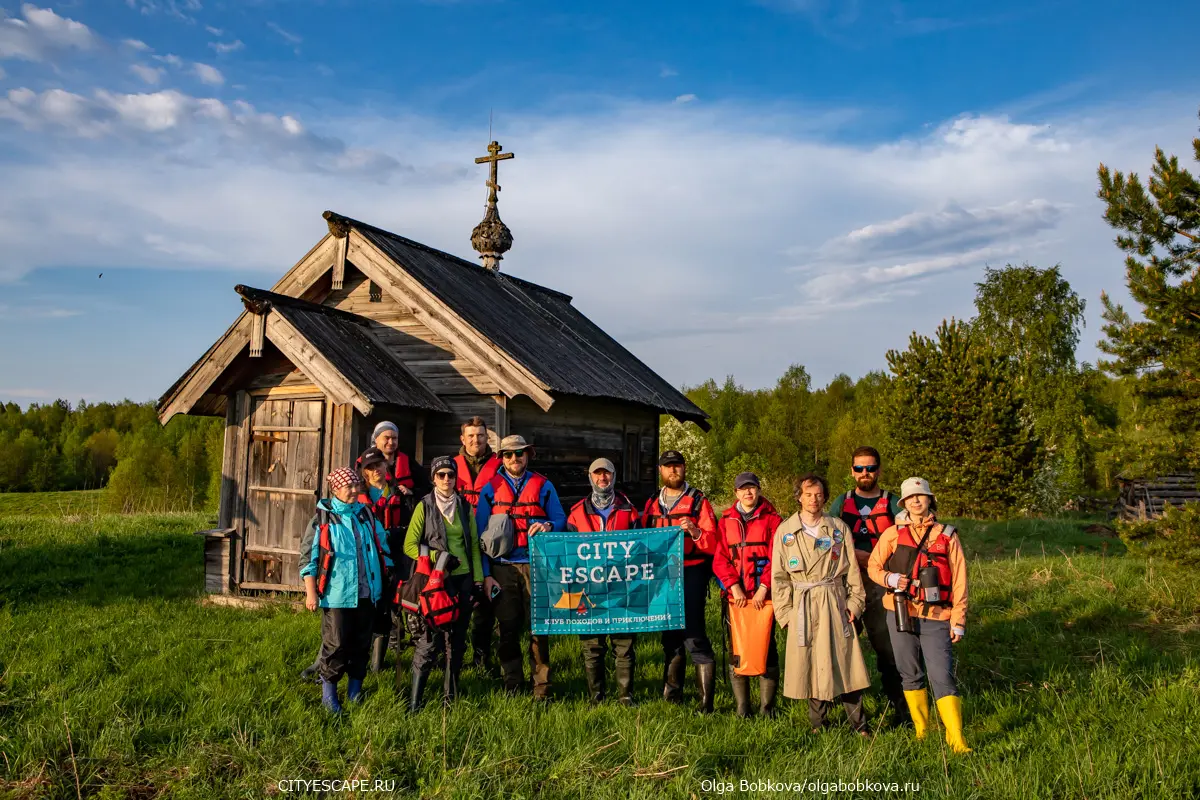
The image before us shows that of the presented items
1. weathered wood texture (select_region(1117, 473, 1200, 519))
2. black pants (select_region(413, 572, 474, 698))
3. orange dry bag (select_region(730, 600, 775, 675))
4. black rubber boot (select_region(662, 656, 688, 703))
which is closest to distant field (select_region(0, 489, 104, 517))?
black pants (select_region(413, 572, 474, 698))

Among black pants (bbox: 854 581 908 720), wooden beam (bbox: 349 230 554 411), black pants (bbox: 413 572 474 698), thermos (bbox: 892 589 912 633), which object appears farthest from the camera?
wooden beam (bbox: 349 230 554 411)

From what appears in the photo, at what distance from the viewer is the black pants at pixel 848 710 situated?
598 cm

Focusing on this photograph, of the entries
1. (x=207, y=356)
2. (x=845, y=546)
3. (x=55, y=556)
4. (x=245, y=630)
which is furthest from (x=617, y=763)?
(x=55, y=556)

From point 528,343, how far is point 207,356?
172 inches

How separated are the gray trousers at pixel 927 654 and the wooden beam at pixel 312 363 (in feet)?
20.0

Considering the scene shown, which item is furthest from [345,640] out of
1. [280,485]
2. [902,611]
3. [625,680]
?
[280,485]

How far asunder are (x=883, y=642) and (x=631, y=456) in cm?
792

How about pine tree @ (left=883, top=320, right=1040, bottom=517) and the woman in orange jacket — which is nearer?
the woman in orange jacket

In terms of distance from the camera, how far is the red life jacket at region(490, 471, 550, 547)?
7023 millimetres

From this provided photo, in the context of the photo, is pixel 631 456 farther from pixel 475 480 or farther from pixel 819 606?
pixel 819 606

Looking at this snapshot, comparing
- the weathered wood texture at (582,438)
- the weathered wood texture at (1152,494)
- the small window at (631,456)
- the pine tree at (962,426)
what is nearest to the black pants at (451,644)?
the weathered wood texture at (582,438)

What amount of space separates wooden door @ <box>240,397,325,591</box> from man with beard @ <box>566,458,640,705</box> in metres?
4.51

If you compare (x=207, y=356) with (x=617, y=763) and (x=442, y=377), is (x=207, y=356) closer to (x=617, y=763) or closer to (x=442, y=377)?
(x=442, y=377)

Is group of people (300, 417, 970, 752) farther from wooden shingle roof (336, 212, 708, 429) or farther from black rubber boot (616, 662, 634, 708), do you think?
wooden shingle roof (336, 212, 708, 429)
